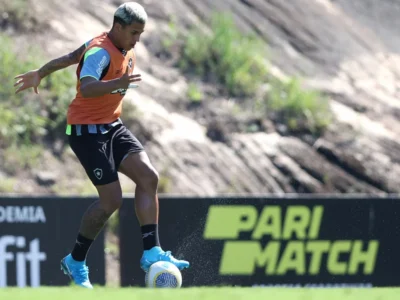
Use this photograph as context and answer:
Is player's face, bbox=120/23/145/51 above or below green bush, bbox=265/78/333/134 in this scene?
above

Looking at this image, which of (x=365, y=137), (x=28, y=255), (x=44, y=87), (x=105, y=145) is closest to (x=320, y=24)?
(x=365, y=137)

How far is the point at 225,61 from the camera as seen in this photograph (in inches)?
633

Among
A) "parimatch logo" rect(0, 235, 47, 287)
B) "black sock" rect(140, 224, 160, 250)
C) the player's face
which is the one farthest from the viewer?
"parimatch logo" rect(0, 235, 47, 287)

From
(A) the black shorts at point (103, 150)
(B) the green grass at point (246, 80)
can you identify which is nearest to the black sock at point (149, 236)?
(A) the black shorts at point (103, 150)

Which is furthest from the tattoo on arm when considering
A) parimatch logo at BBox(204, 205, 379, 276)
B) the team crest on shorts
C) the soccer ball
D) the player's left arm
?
parimatch logo at BBox(204, 205, 379, 276)

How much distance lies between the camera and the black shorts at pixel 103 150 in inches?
258

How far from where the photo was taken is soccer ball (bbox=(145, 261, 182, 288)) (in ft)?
20.7

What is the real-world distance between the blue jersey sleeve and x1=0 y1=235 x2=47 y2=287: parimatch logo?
412cm

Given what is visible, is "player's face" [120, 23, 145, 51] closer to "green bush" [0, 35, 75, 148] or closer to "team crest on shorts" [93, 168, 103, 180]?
"team crest on shorts" [93, 168, 103, 180]

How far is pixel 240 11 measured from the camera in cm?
1784

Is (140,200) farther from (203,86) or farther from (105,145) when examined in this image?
(203,86)
